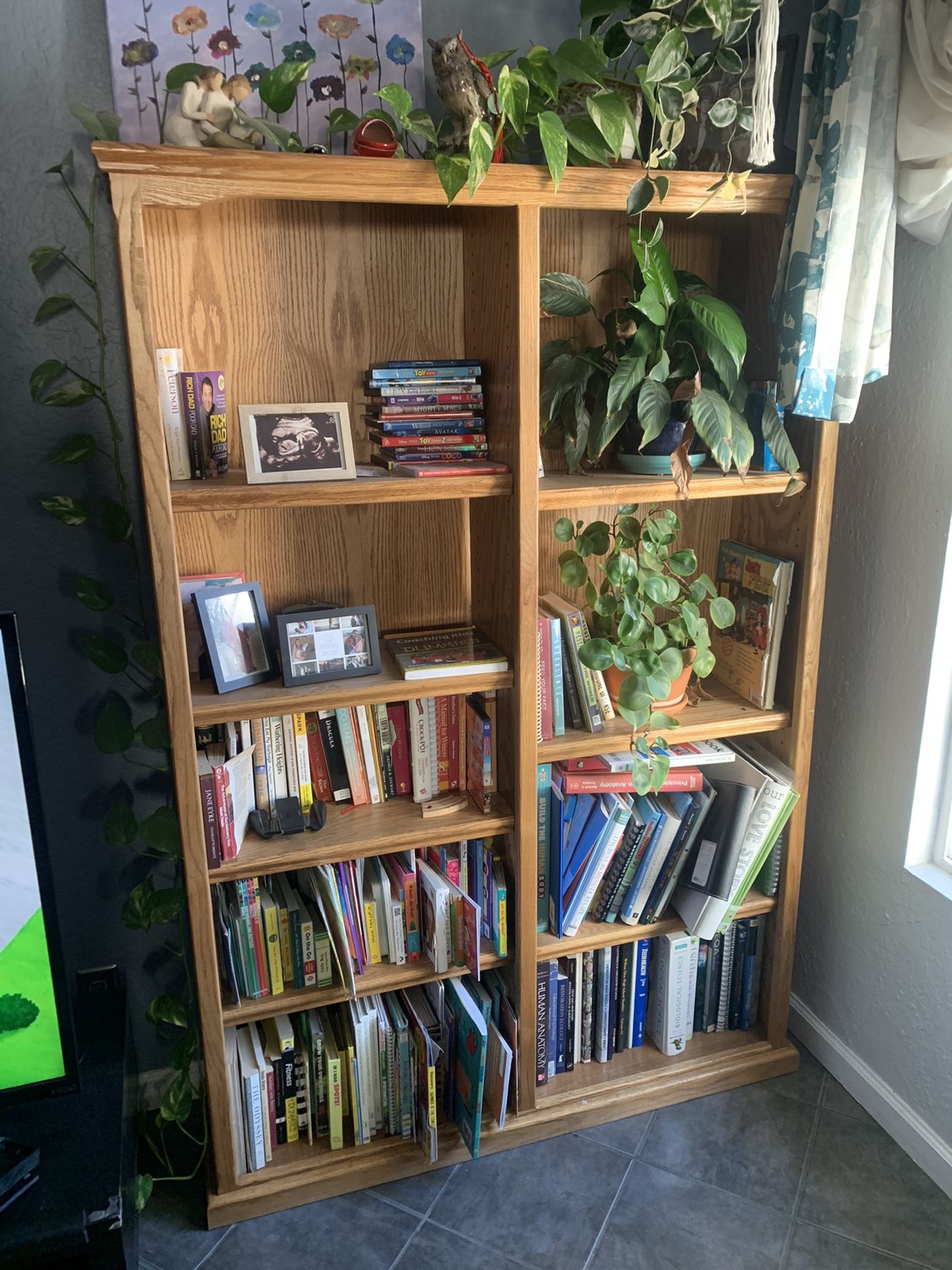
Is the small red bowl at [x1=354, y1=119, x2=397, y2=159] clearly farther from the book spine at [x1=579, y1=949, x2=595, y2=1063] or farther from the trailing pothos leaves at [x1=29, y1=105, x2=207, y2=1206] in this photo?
the book spine at [x1=579, y1=949, x2=595, y2=1063]

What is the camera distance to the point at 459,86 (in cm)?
135

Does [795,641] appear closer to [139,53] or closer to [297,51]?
[297,51]

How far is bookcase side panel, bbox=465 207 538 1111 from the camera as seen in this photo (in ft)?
4.75

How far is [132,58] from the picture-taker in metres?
1.44

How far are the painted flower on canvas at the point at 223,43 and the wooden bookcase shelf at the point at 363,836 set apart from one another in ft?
4.04

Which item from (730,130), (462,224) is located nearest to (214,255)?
(462,224)

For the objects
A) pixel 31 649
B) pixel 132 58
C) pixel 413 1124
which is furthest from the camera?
pixel 413 1124

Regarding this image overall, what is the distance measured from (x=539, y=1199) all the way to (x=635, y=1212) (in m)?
0.17

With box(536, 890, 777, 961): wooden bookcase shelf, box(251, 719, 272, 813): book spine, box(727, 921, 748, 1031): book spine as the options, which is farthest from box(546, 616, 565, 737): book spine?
box(727, 921, 748, 1031): book spine

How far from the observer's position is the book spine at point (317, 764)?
5.41ft

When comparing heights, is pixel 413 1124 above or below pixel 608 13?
below

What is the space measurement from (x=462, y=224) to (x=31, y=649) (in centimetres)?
105

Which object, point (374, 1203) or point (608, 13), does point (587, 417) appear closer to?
point (608, 13)

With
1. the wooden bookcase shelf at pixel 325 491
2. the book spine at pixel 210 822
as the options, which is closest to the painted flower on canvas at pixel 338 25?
the wooden bookcase shelf at pixel 325 491
